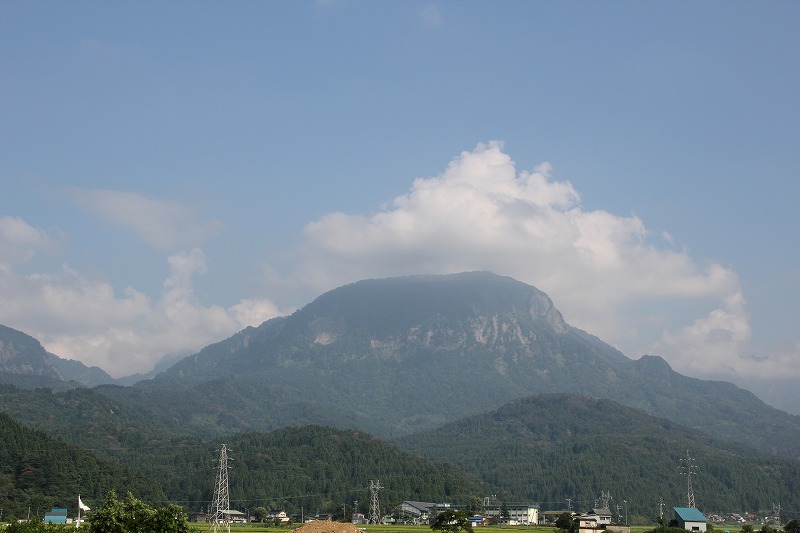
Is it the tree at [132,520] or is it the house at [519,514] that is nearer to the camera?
the tree at [132,520]

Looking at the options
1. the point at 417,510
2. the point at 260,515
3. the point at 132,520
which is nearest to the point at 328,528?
the point at 132,520

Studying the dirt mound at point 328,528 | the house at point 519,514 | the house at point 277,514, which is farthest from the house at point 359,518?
the dirt mound at point 328,528

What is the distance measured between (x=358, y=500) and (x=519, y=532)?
79.9 metres

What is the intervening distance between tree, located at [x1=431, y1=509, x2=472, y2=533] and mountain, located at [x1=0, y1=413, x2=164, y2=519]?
79.2 m

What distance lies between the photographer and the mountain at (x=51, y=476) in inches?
5984

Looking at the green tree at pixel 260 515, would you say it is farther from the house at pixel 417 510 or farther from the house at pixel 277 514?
the house at pixel 417 510

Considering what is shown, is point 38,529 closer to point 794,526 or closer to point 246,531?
point 246,531

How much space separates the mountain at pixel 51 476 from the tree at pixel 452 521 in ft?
260

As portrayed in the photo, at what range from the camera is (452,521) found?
3848 inches

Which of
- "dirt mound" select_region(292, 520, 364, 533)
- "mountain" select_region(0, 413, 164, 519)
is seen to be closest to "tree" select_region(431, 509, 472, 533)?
"dirt mound" select_region(292, 520, 364, 533)

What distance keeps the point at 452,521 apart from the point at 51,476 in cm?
9839

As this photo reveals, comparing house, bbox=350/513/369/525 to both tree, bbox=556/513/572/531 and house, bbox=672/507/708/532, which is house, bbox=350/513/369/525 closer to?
tree, bbox=556/513/572/531

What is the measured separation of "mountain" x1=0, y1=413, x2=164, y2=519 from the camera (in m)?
152

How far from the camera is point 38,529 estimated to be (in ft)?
205
